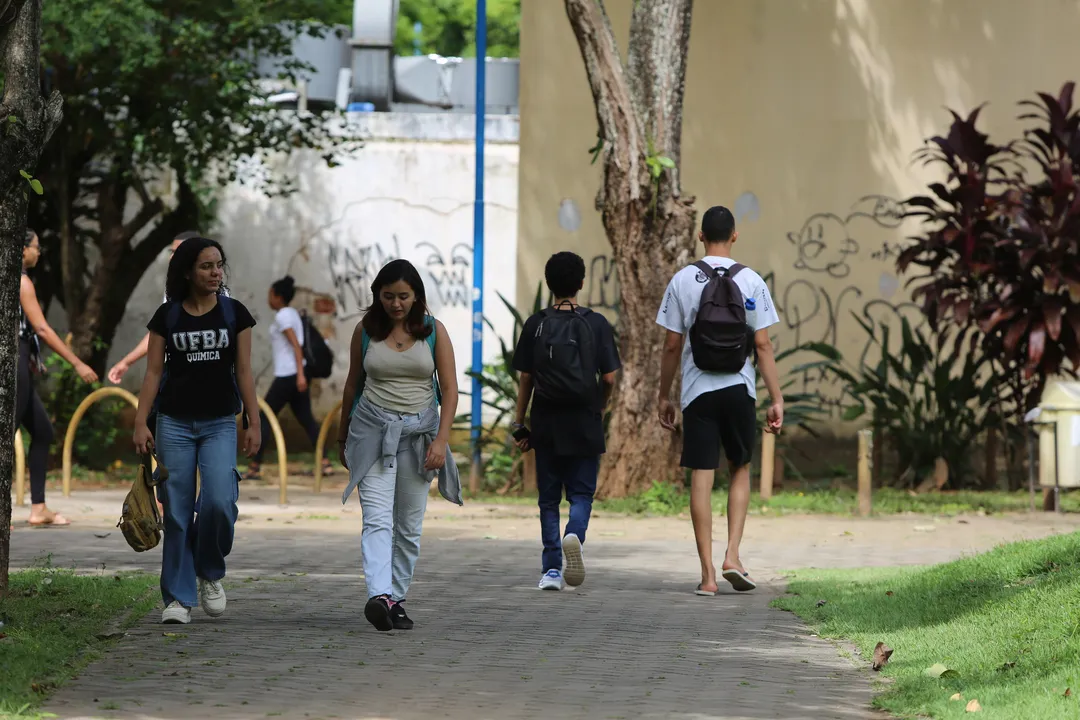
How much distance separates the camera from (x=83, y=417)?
16.7 m

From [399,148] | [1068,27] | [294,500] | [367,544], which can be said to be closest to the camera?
[367,544]

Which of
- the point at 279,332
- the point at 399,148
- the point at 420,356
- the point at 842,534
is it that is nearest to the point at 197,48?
the point at 279,332

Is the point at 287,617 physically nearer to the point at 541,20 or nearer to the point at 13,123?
the point at 13,123

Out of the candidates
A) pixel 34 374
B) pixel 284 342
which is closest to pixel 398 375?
pixel 34 374

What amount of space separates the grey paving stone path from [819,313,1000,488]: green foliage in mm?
3516

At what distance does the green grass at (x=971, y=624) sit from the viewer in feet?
16.9

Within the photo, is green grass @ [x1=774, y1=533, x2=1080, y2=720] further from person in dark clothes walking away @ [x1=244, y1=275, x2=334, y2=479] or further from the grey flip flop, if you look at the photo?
person in dark clothes walking away @ [x1=244, y1=275, x2=334, y2=479]

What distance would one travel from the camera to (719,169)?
1608 centimetres

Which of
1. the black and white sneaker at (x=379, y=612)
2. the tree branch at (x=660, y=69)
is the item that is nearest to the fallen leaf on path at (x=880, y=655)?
the black and white sneaker at (x=379, y=612)

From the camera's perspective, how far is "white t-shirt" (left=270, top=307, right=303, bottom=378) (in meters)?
15.4

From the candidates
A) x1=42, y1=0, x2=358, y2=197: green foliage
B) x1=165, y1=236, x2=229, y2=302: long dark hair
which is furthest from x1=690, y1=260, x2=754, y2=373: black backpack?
x1=42, y1=0, x2=358, y2=197: green foliage

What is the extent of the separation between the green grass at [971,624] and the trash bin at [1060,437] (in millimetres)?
3798

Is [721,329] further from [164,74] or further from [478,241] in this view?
[164,74]

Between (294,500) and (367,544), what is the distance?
700 cm
